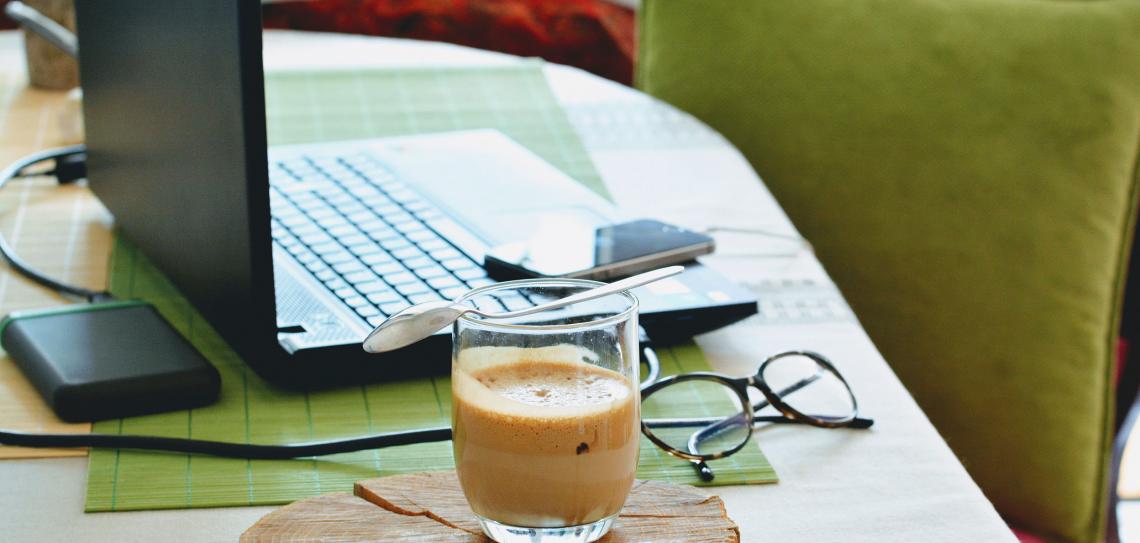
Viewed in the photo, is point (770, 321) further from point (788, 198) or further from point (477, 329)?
point (788, 198)

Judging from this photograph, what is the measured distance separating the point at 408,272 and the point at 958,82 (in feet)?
2.06

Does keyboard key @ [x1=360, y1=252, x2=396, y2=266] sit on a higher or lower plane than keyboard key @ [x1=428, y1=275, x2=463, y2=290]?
lower

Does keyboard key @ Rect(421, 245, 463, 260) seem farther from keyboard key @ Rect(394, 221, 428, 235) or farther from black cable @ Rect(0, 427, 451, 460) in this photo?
black cable @ Rect(0, 427, 451, 460)

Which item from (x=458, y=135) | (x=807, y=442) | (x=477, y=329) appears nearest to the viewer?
(x=477, y=329)

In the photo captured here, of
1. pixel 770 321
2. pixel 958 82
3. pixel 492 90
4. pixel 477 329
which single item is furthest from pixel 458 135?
pixel 477 329

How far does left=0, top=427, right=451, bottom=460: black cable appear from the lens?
56 cm

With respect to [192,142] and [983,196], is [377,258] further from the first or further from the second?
[983,196]

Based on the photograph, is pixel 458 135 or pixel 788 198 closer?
pixel 458 135

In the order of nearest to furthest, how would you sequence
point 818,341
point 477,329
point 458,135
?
point 477,329 → point 818,341 → point 458,135

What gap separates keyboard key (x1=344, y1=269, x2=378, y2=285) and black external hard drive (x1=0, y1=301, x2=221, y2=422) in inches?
4.0

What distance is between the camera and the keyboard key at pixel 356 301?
2.16ft

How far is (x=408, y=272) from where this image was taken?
0.70 meters

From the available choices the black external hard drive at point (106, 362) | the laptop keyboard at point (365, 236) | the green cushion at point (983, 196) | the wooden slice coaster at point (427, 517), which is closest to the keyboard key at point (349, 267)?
the laptop keyboard at point (365, 236)

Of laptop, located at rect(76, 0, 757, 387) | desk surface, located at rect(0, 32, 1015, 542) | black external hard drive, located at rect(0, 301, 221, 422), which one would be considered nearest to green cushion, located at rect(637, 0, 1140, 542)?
desk surface, located at rect(0, 32, 1015, 542)
